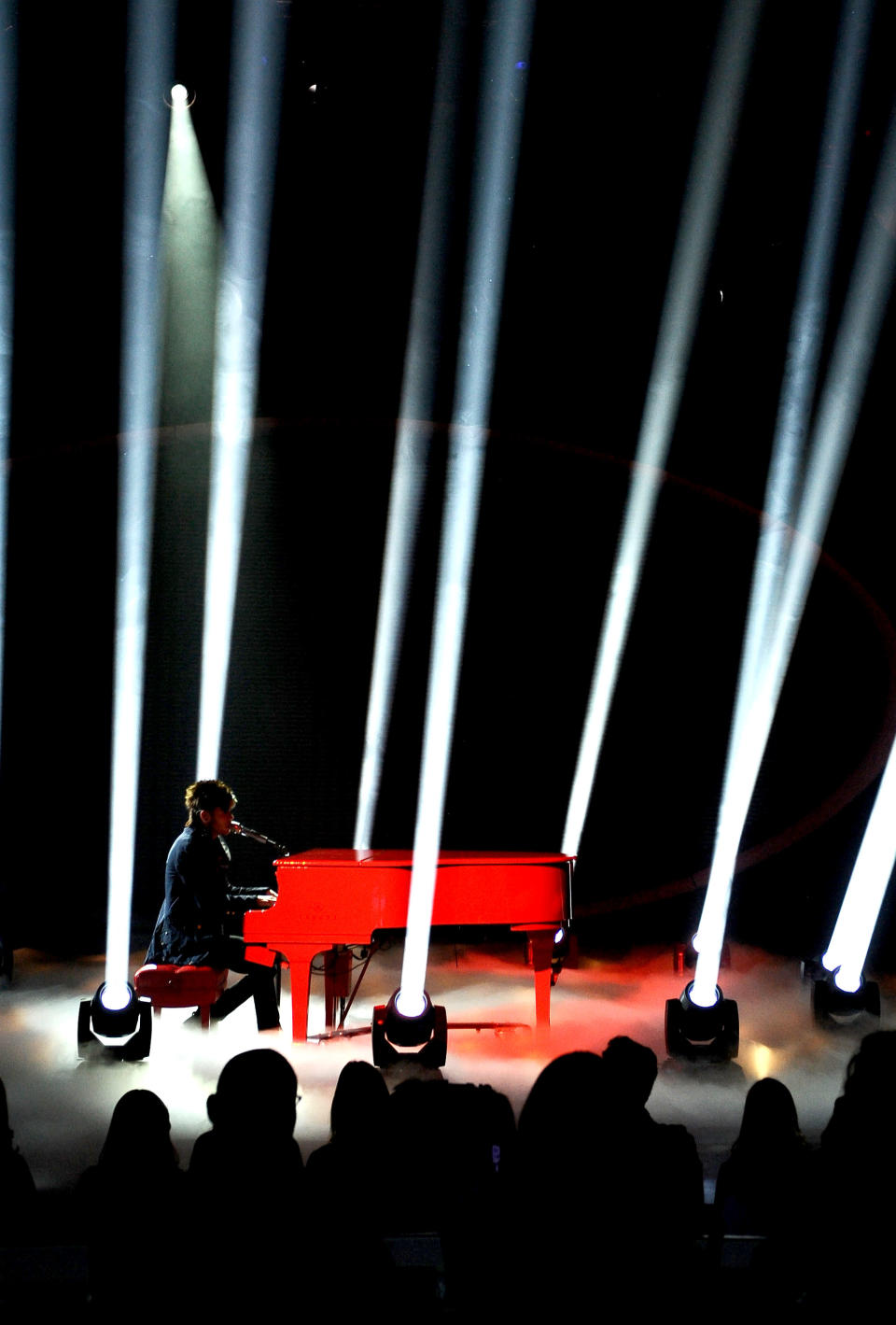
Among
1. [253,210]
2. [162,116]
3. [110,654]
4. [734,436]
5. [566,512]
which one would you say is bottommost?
[110,654]

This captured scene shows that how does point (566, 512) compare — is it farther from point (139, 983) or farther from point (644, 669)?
point (139, 983)

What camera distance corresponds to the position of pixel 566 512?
25.8 feet

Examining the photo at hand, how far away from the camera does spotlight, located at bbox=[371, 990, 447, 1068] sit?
456 cm

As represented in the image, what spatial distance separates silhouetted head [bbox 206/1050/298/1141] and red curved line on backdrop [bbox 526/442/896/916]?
5.77 meters

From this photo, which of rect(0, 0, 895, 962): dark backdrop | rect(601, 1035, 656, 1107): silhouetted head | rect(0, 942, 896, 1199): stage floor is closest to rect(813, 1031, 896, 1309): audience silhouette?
rect(601, 1035, 656, 1107): silhouetted head

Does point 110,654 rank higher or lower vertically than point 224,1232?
lower

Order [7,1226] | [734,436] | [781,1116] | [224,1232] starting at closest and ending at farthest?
[224,1232]
[7,1226]
[781,1116]
[734,436]

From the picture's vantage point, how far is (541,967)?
5.17 metres

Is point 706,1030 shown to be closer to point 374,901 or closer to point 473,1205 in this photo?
point 374,901

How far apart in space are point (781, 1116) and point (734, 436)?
5.63 meters

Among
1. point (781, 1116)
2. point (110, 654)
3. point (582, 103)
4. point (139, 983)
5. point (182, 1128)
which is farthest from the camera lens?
point (110, 654)

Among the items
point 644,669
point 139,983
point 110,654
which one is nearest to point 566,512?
point 644,669

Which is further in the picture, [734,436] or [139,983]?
[734,436]

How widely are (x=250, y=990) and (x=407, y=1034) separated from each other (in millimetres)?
1081
